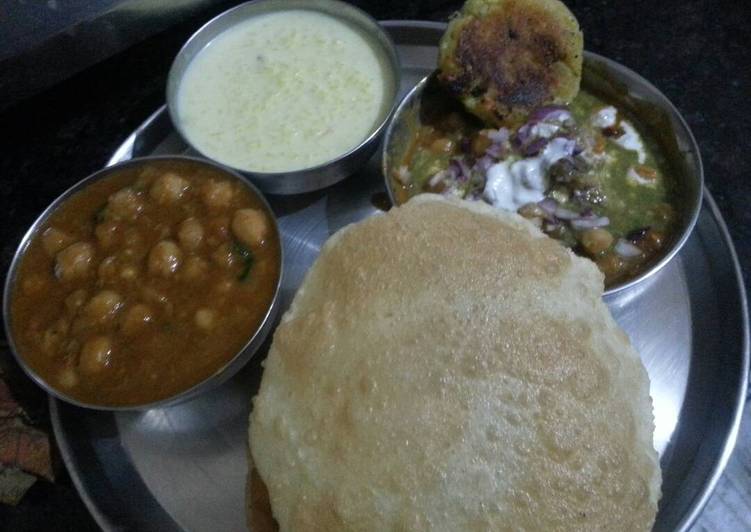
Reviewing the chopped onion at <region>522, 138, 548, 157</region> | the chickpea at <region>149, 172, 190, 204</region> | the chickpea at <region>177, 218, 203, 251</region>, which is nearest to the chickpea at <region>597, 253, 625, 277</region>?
the chopped onion at <region>522, 138, 548, 157</region>

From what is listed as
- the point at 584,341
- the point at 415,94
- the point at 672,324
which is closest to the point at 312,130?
the point at 415,94

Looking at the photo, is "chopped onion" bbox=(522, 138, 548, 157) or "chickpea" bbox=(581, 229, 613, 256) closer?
"chickpea" bbox=(581, 229, 613, 256)

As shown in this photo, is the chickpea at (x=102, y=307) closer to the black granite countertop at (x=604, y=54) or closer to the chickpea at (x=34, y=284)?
the chickpea at (x=34, y=284)

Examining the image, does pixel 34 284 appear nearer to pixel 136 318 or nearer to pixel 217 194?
pixel 136 318

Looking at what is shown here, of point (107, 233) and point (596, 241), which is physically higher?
point (107, 233)

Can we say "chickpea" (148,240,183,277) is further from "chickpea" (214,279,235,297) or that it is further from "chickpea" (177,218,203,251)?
"chickpea" (214,279,235,297)

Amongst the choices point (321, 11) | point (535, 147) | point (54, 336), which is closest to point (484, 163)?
point (535, 147)
